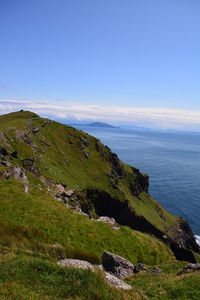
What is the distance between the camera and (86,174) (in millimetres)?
101125

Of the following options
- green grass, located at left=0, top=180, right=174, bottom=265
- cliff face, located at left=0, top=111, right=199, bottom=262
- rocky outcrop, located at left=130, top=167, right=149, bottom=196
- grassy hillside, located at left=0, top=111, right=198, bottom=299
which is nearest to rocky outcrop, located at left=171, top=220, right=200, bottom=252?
cliff face, located at left=0, top=111, right=199, bottom=262

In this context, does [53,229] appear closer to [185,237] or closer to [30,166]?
[30,166]

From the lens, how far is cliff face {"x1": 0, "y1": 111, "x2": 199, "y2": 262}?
79.6 meters

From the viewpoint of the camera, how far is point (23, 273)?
58.1 feet

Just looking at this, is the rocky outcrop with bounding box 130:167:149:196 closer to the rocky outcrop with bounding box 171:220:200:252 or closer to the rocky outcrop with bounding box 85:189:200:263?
the rocky outcrop with bounding box 85:189:200:263

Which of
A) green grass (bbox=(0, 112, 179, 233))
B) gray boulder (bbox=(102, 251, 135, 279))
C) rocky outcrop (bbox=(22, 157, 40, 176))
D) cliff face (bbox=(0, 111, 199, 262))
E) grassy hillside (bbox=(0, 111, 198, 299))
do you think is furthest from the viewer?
green grass (bbox=(0, 112, 179, 233))

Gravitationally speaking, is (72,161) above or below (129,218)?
above

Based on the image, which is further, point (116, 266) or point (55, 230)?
point (55, 230)

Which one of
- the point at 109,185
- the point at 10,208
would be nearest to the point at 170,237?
the point at 109,185

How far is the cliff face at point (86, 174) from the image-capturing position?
79625 millimetres

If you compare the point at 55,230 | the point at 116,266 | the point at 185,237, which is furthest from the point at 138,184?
the point at 116,266

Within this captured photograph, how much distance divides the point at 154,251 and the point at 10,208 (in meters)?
21.9

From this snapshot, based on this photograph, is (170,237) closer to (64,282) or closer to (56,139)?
(56,139)

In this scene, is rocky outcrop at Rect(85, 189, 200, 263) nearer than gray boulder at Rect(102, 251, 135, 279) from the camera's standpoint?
No
